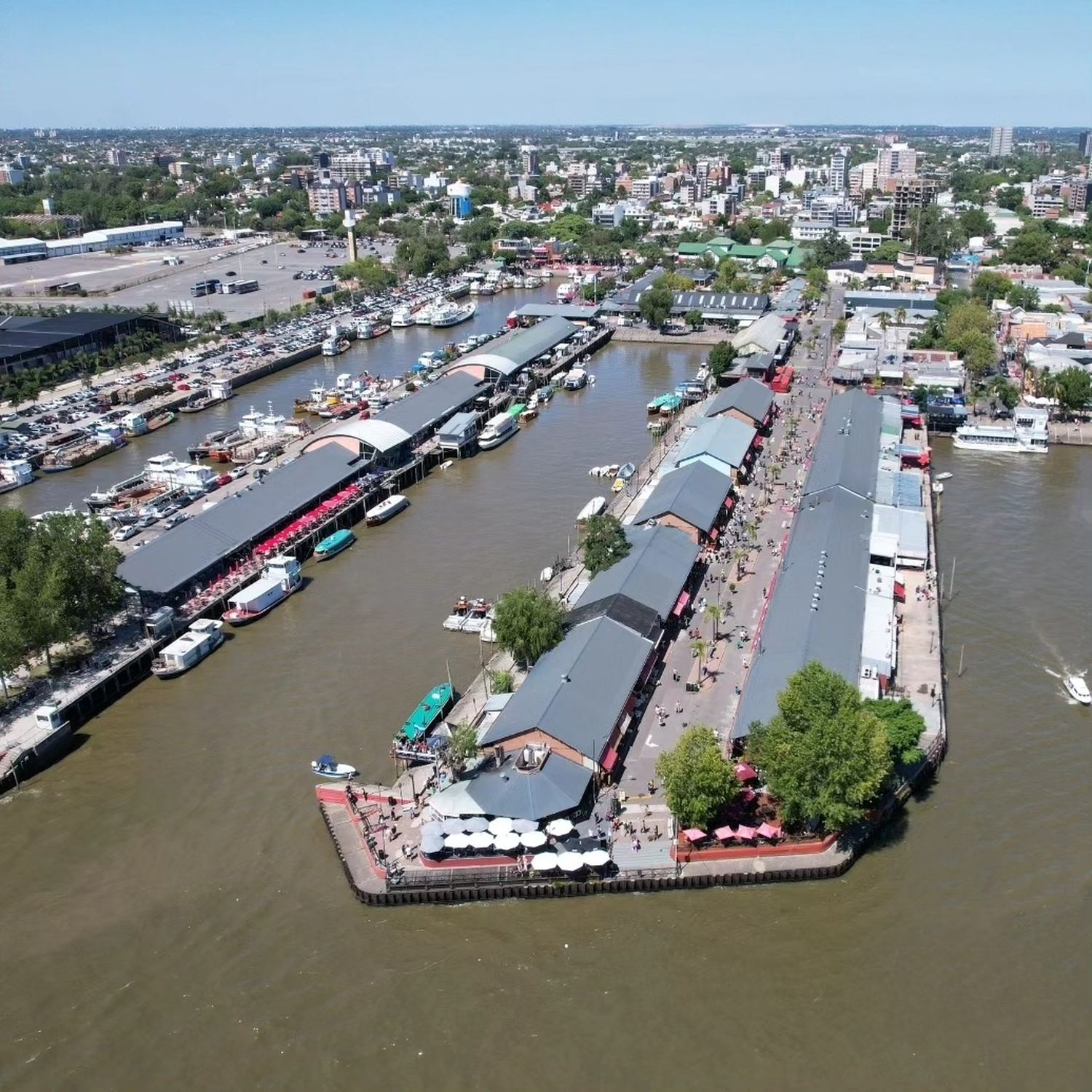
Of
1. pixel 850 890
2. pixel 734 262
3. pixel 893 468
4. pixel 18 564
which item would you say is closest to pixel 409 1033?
pixel 850 890

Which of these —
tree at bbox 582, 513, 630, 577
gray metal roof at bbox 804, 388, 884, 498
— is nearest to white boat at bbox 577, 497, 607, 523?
tree at bbox 582, 513, 630, 577

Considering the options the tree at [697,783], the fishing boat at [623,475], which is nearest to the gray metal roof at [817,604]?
the tree at [697,783]

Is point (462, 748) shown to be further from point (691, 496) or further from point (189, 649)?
point (691, 496)

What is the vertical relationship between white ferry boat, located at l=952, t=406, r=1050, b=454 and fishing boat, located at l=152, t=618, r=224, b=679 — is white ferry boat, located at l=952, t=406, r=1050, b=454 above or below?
above

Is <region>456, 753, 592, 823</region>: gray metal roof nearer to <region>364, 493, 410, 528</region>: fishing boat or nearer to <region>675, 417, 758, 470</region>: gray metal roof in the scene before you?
<region>364, 493, 410, 528</region>: fishing boat

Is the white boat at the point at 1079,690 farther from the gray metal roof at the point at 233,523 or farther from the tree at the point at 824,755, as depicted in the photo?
the gray metal roof at the point at 233,523
